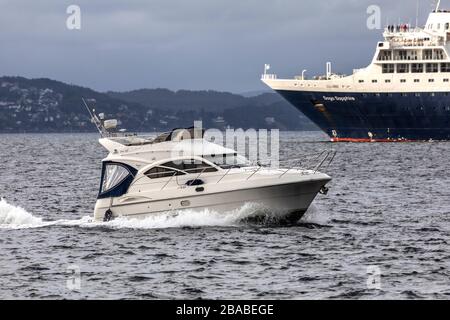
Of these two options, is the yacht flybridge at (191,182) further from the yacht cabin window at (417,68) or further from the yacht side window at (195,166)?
the yacht cabin window at (417,68)

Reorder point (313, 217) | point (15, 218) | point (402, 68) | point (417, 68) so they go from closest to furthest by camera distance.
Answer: point (313, 217) → point (15, 218) → point (417, 68) → point (402, 68)

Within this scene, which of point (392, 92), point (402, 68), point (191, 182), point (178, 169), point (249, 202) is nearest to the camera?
point (249, 202)

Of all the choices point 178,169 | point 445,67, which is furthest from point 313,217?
point 445,67

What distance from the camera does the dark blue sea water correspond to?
24547 millimetres

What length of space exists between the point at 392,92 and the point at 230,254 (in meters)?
81.3

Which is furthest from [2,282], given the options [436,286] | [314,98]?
[314,98]

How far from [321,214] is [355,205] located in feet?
17.0

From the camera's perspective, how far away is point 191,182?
32.0 meters

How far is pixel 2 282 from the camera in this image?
25.8 metres

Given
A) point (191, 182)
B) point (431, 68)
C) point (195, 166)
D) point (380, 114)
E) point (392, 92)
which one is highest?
point (431, 68)

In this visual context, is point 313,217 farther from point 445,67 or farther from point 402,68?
point 445,67

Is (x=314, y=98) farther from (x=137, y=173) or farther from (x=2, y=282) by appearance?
(x=2, y=282)
